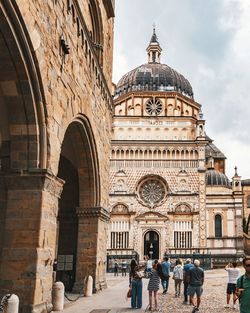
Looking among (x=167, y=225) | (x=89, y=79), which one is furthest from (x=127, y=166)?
(x=89, y=79)

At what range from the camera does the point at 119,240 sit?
45.2m

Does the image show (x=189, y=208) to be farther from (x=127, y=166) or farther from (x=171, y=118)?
(x=171, y=118)

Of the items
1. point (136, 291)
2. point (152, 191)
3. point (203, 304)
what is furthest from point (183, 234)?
point (136, 291)

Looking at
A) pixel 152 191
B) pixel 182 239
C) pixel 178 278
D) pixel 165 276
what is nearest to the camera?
pixel 178 278

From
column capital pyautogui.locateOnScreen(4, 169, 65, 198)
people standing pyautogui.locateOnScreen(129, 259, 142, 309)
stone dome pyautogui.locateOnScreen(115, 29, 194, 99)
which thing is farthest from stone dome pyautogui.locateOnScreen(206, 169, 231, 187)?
column capital pyautogui.locateOnScreen(4, 169, 65, 198)

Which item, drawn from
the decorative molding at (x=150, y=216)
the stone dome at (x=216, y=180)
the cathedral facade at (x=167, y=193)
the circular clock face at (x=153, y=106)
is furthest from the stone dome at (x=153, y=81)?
the decorative molding at (x=150, y=216)

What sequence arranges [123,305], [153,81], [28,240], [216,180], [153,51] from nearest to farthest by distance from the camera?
[28,240], [123,305], [216,180], [153,81], [153,51]

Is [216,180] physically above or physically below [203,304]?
above

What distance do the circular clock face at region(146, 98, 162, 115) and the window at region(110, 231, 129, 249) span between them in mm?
15737

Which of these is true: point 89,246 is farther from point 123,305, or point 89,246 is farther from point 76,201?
point 123,305

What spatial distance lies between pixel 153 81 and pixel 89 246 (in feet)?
139

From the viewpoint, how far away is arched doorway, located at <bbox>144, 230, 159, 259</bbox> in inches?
1777

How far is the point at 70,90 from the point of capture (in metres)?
12.2

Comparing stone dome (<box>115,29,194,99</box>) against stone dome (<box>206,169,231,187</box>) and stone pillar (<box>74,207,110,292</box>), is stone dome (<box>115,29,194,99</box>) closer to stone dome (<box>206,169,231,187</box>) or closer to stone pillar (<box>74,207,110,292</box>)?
stone dome (<box>206,169,231,187</box>)
